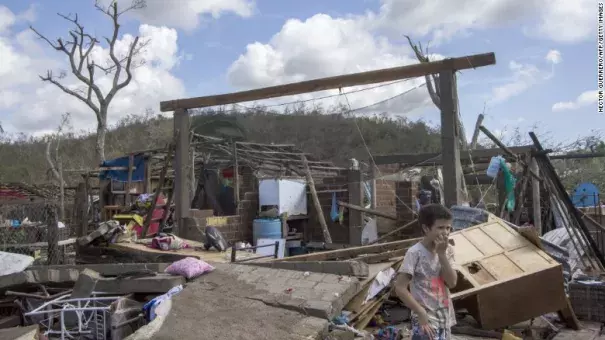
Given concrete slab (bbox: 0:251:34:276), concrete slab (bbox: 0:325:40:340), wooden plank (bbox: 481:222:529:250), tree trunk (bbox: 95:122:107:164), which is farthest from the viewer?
tree trunk (bbox: 95:122:107:164)

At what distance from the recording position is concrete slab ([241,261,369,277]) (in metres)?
6.10

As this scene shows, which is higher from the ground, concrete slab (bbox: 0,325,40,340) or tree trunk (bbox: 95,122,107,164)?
tree trunk (bbox: 95,122,107,164)

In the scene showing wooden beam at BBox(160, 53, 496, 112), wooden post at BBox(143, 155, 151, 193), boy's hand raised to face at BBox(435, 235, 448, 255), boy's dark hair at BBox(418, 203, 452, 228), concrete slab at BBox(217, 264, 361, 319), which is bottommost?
concrete slab at BBox(217, 264, 361, 319)

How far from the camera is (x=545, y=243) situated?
7.55 meters

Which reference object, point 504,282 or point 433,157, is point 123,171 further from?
point 504,282

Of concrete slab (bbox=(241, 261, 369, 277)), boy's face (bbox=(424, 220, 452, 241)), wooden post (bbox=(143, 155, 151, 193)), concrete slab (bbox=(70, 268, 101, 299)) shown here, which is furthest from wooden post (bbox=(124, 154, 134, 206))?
boy's face (bbox=(424, 220, 452, 241))

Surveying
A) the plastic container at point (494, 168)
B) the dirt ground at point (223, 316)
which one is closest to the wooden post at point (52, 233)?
the dirt ground at point (223, 316)

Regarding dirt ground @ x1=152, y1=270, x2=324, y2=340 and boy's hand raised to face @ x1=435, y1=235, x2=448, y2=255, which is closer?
boy's hand raised to face @ x1=435, y1=235, x2=448, y2=255

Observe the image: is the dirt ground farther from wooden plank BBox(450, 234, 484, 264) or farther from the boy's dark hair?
wooden plank BBox(450, 234, 484, 264)

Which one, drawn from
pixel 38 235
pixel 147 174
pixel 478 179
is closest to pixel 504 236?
pixel 478 179

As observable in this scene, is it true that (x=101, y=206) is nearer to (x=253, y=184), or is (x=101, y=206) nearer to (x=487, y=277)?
(x=253, y=184)

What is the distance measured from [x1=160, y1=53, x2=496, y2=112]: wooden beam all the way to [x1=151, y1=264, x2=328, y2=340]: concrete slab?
170 inches

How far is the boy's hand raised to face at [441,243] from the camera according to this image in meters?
3.45

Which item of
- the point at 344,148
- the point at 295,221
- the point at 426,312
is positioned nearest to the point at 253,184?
the point at 295,221
